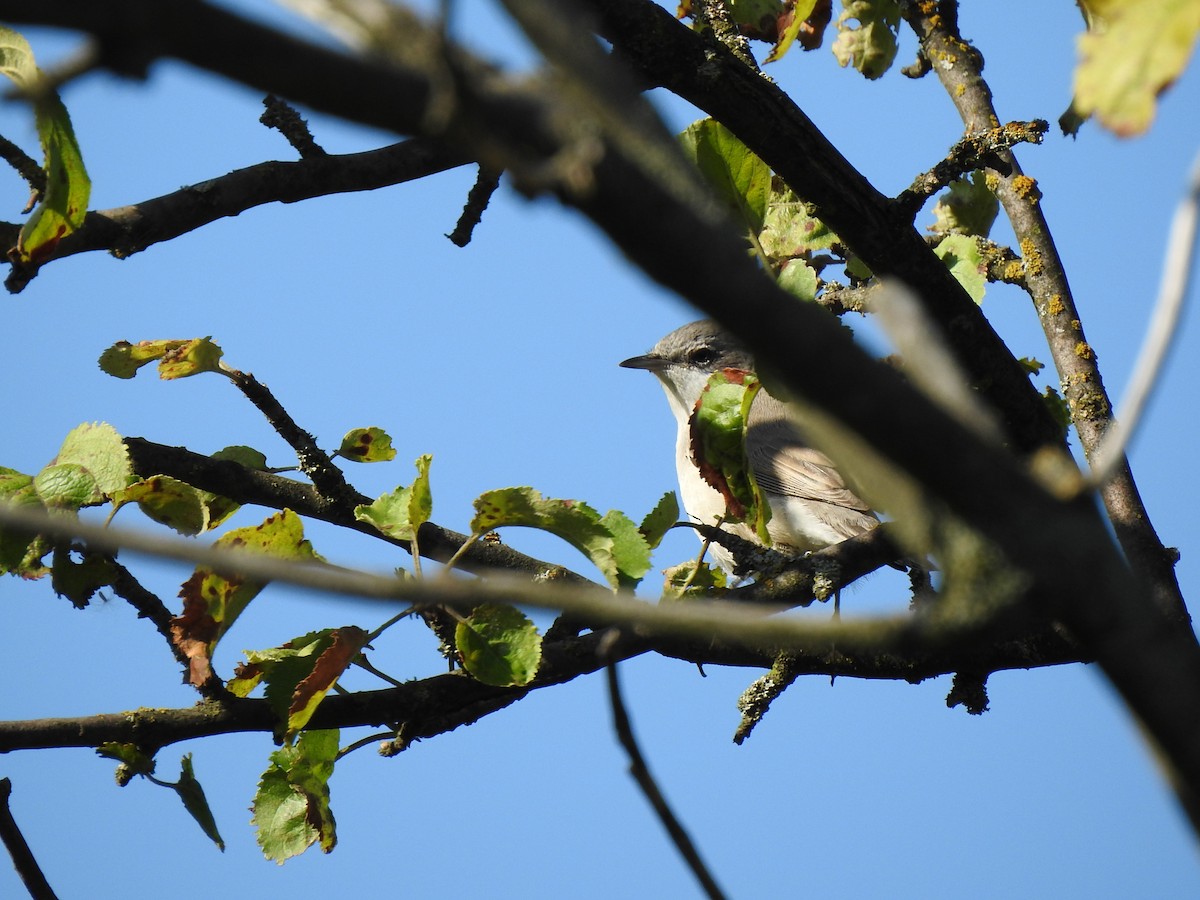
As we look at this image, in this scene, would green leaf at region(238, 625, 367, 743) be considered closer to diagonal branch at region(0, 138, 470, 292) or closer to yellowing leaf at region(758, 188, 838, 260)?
diagonal branch at region(0, 138, 470, 292)

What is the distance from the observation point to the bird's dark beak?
9438mm

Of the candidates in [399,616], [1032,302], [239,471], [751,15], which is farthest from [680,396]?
[399,616]

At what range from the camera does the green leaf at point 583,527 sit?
302cm

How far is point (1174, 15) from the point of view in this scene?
122 centimetres

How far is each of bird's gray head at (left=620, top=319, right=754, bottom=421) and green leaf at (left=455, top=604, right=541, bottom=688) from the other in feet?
20.3

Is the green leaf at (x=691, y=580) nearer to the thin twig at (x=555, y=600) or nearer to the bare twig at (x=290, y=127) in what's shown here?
the bare twig at (x=290, y=127)

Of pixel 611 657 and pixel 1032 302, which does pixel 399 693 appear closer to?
pixel 611 657

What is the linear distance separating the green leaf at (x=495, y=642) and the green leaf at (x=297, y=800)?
60 cm

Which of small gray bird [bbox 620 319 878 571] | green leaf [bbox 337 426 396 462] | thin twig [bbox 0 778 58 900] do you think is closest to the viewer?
thin twig [bbox 0 778 58 900]

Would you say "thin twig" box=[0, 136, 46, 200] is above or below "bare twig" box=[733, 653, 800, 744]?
above

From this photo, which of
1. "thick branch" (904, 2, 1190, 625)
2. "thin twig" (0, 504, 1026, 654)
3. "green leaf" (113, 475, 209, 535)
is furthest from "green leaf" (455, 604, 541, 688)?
"thick branch" (904, 2, 1190, 625)

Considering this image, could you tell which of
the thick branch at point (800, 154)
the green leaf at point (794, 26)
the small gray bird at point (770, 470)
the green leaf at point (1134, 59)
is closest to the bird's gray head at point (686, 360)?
the small gray bird at point (770, 470)

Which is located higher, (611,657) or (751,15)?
(751,15)

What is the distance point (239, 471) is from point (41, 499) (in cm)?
86
